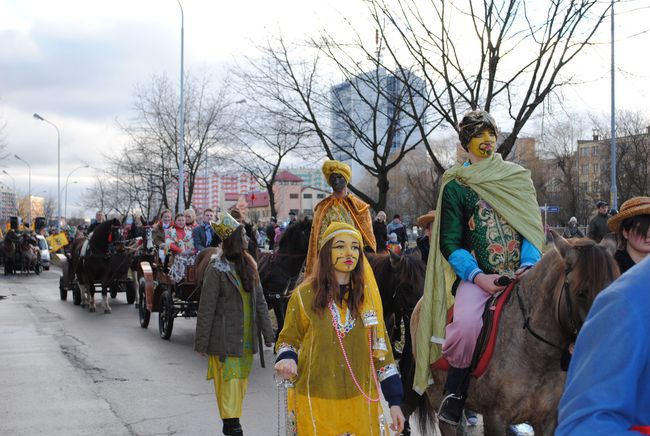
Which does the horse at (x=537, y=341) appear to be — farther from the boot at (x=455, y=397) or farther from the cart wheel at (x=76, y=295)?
the cart wheel at (x=76, y=295)

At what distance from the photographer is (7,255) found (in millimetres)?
33406

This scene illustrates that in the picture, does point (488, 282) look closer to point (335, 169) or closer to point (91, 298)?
point (335, 169)

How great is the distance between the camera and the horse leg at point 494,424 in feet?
14.7

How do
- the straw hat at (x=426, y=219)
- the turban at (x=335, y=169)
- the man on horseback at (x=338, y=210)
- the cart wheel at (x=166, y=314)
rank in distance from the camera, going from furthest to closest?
1. the cart wheel at (x=166, y=314)
2. the straw hat at (x=426, y=219)
3. the turban at (x=335, y=169)
4. the man on horseback at (x=338, y=210)

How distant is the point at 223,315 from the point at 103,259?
449 inches

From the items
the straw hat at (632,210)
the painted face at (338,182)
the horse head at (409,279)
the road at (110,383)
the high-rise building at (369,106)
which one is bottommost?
the road at (110,383)

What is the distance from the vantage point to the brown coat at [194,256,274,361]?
652 cm

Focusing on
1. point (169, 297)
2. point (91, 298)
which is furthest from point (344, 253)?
point (91, 298)

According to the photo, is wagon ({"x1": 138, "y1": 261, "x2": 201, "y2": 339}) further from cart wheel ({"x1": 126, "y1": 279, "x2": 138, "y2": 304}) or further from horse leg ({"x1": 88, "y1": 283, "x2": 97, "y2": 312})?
cart wheel ({"x1": 126, "y1": 279, "x2": 138, "y2": 304})

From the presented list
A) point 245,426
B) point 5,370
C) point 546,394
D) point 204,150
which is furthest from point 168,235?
point 204,150

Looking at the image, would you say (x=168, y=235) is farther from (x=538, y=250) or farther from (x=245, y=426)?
(x=538, y=250)

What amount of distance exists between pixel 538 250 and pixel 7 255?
3258cm

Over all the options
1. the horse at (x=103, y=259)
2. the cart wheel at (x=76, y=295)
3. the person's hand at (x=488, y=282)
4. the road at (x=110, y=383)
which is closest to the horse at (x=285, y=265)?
the road at (x=110, y=383)

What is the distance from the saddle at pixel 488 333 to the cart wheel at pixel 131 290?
1517 cm
